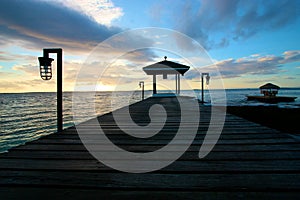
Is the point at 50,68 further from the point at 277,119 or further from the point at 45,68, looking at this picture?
the point at 277,119

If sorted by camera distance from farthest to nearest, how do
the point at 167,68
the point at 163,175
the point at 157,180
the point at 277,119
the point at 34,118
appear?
the point at 34,118
the point at 167,68
the point at 277,119
the point at 163,175
the point at 157,180

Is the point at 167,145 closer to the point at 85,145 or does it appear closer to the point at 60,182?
the point at 85,145

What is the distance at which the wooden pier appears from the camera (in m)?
1.46

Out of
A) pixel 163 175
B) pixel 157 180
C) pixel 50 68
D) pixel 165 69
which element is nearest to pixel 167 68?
pixel 165 69

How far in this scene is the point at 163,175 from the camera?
1.79 metres

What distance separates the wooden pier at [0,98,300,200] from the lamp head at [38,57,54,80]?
191cm

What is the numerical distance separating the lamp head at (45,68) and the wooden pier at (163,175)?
191 centimetres

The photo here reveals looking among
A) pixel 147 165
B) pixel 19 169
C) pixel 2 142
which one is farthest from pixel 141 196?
pixel 2 142

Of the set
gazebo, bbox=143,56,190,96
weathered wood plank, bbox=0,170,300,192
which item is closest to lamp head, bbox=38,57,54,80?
weathered wood plank, bbox=0,170,300,192

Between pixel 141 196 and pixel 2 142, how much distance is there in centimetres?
→ 1339

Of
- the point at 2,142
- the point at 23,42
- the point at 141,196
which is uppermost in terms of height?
the point at 23,42

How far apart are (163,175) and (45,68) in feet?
11.4

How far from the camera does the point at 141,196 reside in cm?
143

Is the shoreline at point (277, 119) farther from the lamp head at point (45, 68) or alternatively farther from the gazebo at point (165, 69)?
the lamp head at point (45, 68)
